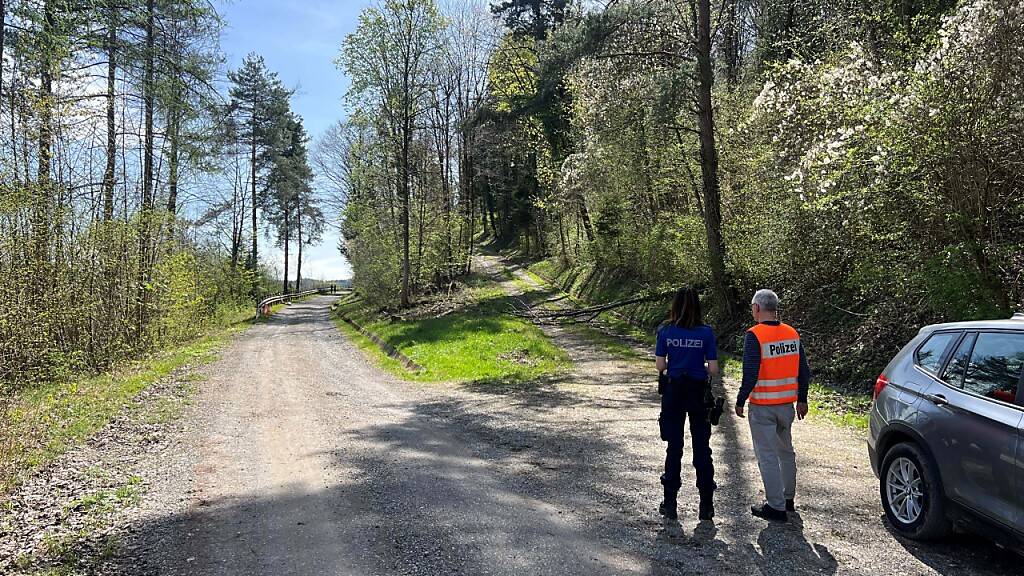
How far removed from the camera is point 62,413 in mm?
8859

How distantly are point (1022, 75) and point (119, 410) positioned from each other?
45.4 ft

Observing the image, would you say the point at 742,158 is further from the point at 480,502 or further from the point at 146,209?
the point at 146,209

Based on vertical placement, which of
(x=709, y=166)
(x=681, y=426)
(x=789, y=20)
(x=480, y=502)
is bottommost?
(x=480, y=502)

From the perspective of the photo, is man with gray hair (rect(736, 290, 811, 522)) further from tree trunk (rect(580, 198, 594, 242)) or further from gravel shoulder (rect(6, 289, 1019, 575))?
tree trunk (rect(580, 198, 594, 242))

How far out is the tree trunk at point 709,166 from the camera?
1509 centimetres

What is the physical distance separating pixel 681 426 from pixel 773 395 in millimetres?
802

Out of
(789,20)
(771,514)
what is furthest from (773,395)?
(789,20)

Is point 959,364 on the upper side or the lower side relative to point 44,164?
lower

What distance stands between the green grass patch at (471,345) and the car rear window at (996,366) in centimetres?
1007

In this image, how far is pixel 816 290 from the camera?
13.6 meters

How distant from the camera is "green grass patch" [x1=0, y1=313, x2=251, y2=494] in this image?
22.0 ft

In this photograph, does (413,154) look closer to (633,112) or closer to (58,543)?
(633,112)

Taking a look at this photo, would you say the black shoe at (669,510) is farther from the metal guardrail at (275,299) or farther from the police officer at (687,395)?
the metal guardrail at (275,299)

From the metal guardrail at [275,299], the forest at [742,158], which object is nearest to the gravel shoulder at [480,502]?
the forest at [742,158]
